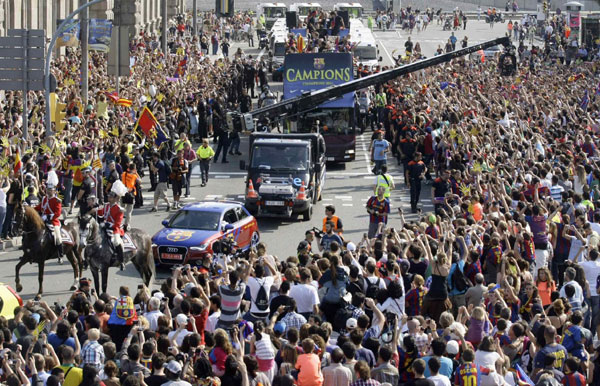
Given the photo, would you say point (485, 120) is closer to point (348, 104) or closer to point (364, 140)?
point (348, 104)

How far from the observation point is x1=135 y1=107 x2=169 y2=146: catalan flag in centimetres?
2948

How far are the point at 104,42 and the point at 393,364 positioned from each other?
2786 cm

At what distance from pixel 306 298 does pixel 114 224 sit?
6262 mm

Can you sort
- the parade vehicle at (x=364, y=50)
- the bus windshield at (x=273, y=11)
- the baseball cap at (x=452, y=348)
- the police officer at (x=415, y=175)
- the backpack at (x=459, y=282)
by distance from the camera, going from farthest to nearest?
1. the bus windshield at (x=273, y=11)
2. the parade vehicle at (x=364, y=50)
3. the police officer at (x=415, y=175)
4. the backpack at (x=459, y=282)
5. the baseball cap at (x=452, y=348)

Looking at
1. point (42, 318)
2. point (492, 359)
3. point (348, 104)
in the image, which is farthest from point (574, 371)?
point (348, 104)

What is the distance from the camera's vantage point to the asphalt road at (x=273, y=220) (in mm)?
21562

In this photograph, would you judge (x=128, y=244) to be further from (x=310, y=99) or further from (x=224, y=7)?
(x=224, y=7)

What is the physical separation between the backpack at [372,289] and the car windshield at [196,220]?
7.37m

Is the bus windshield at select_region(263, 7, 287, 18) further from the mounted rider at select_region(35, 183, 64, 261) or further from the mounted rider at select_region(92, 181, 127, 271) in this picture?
the mounted rider at select_region(92, 181, 127, 271)

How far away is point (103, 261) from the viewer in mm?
19953

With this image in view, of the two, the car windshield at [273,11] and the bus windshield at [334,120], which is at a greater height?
the car windshield at [273,11]

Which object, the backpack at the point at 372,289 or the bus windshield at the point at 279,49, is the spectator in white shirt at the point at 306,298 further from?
the bus windshield at the point at 279,49

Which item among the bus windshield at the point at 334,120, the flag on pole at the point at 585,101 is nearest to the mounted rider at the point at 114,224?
the bus windshield at the point at 334,120

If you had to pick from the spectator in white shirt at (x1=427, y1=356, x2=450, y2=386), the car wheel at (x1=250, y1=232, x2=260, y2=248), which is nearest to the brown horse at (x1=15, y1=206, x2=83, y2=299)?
the car wheel at (x1=250, y1=232, x2=260, y2=248)
